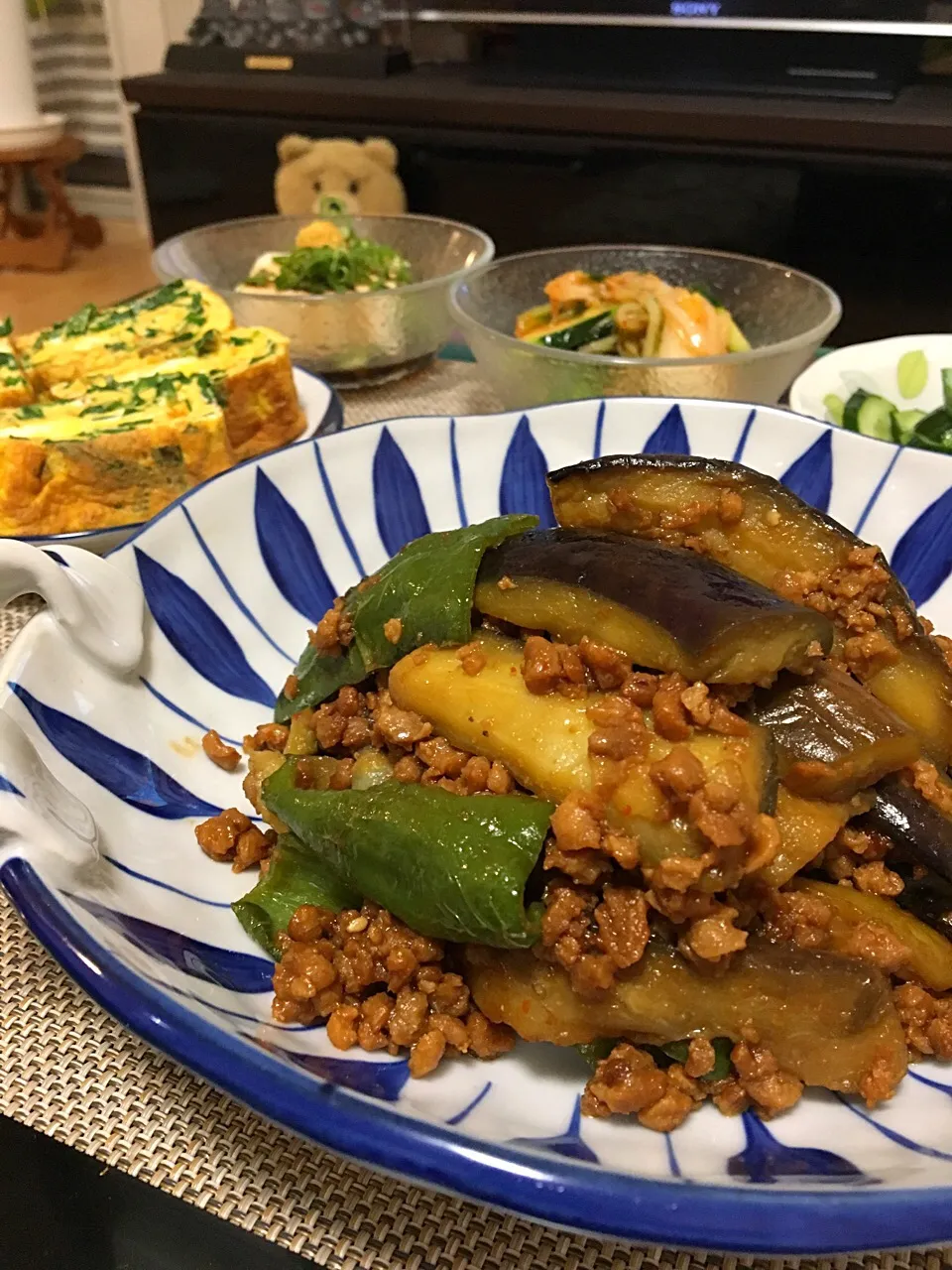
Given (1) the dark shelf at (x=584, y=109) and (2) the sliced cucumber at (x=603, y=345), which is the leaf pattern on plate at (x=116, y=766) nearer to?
(2) the sliced cucumber at (x=603, y=345)

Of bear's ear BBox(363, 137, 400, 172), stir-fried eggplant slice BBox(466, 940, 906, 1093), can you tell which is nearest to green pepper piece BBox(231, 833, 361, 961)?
stir-fried eggplant slice BBox(466, 940, 906, 1093)

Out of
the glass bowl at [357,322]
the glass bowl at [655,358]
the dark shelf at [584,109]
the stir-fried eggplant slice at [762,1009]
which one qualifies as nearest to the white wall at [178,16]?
the dark shelf at [584,109]

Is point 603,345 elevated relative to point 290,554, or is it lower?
elevated

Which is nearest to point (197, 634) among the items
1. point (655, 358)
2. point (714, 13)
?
point (655, 358)

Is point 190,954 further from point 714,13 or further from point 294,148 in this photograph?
point 714,13

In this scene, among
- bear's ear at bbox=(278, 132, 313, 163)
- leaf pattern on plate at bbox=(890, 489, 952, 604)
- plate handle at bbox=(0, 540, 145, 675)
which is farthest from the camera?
bear's ear at bbox=(278, 132, 313, 163)

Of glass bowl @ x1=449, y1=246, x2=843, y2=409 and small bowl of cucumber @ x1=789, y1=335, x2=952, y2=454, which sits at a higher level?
glass bowl @ x1=449, y1=246, x2=843, y2=409

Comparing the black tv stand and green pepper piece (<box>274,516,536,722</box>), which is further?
the black tv stand

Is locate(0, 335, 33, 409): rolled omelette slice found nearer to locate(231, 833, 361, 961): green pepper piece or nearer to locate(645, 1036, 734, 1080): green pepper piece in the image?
locate(231, 833, 361, 961): green pepper piece
